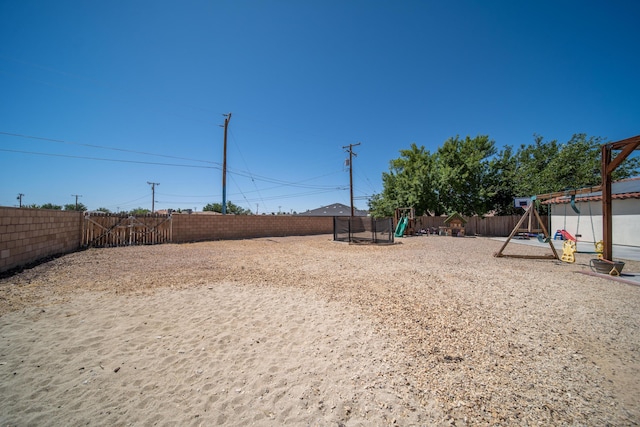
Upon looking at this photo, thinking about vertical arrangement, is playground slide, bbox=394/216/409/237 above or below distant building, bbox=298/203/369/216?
below

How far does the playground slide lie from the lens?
1948 cm

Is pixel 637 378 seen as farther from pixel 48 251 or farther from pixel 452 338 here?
pixel 48 251

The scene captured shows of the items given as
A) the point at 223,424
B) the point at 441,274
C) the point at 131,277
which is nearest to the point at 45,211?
the point at 131,277

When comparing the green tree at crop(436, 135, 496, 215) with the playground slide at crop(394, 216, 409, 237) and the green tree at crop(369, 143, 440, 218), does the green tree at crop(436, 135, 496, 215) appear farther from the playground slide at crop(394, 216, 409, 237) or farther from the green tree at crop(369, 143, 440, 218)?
the playground slide at crop(394, 216, 409, 237)

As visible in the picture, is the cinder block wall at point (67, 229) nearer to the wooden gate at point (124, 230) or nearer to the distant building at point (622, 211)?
the wooden gate at point (124, 230)

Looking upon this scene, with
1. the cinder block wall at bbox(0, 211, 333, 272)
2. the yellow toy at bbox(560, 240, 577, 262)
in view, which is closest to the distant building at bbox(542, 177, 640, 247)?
the yellow toy at bbox(560, 240, 577, 262)

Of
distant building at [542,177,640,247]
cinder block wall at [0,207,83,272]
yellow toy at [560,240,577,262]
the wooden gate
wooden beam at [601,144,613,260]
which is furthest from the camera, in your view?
distant building at [542,177,640,247]

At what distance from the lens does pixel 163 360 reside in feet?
8.91

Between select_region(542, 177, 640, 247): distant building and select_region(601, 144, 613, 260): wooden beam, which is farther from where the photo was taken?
select_region(542, 177, 640, 247): distant building

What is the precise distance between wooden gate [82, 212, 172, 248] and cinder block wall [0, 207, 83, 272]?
2.98ft

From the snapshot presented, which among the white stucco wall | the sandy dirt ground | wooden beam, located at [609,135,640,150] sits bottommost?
the sandy dirt ground

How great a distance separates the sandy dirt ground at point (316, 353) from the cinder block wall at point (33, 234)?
1.51 meters

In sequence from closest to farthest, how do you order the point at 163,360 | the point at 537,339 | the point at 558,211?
the point at 163,360 < the point at 537,339 < the point at 558,211

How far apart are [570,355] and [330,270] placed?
508cm
